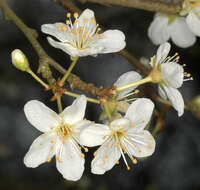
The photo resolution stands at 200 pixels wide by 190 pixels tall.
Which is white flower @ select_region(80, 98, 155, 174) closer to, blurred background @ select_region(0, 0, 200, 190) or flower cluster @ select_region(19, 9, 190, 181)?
flower cluster @ select_region(19, 9, 190, 181)

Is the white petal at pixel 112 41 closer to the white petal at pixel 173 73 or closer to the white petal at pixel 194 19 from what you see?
the white petal at pixel 173 73

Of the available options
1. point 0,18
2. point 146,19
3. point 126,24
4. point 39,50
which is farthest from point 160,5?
point 0,18

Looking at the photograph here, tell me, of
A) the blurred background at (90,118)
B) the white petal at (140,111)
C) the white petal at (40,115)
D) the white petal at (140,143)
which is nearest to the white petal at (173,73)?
the white petal at (140,111)

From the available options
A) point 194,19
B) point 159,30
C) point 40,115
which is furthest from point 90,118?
point 40,115

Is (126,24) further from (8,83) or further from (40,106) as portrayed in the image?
(40,106)

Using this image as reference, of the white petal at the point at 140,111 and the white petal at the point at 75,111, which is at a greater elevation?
the white petal at the point at 75,111

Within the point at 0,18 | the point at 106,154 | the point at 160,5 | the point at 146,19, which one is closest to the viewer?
the point at 106,154
